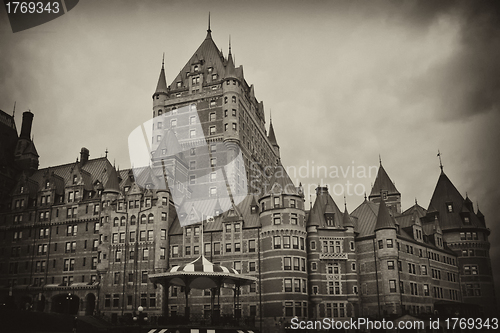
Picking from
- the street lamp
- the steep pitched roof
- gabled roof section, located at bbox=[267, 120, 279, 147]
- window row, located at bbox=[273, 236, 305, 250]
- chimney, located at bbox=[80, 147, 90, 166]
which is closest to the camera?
the street lamp

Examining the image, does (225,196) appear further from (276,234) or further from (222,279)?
(222,279)

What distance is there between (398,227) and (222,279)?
113 feet

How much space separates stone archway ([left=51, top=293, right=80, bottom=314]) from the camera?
243ft

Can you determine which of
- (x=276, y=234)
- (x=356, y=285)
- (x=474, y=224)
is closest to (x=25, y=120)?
(x=276, y=234)

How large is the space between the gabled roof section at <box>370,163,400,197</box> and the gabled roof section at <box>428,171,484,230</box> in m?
8.41

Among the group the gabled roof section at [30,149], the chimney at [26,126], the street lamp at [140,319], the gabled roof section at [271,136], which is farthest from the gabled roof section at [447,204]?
the chimney at [26,126]

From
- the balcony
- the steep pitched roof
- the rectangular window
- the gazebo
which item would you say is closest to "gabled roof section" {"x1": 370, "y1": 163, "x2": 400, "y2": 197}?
the rectangular window

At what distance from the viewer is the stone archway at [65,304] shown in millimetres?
74144

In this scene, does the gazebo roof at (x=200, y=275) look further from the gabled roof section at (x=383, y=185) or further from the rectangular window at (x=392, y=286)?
the gabled roof section at (x=383, y=185)

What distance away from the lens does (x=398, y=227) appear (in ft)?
240

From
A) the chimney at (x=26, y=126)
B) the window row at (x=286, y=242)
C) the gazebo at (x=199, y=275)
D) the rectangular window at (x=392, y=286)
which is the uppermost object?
the chimney at (x=26, y=126)

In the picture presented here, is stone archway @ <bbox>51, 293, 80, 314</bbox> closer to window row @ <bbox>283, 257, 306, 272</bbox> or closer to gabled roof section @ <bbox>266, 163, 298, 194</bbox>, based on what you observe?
window row @ <bbox>283, 257, 306, 272</bbox>

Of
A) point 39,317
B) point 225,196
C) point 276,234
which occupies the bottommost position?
point 39,317

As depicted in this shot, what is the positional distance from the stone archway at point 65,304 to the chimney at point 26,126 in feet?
122
